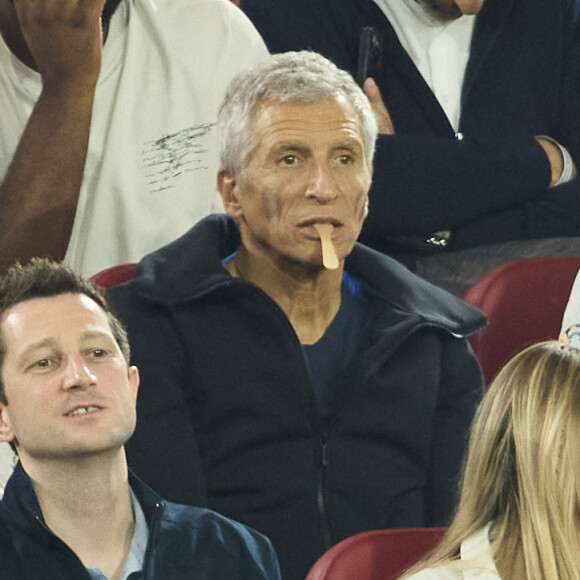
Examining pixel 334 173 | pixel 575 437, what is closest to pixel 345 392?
pixel 334 173

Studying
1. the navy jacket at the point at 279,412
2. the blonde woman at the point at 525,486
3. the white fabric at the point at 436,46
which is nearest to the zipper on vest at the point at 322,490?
the navy jacket at the point at 279,412

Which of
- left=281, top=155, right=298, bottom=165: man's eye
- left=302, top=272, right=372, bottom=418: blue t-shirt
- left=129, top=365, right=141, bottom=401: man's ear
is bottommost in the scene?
left=302, top=272, right=372, bottom=418: blue t-shirt

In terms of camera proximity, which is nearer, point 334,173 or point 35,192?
point 334,173

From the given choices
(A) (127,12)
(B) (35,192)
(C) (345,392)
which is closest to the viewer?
(C) (345,392)

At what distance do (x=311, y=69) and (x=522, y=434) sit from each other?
544 millimetres

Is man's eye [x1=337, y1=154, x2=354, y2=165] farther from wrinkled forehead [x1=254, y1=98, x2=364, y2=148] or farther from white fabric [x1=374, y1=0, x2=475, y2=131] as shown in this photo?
white fabric [x1=374, y1=0, x2=475, y2=131]

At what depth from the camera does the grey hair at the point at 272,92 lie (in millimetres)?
1521

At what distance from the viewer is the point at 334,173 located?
1.51 m

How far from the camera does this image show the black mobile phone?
75.1 inches

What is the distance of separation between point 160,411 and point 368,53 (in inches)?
28.9

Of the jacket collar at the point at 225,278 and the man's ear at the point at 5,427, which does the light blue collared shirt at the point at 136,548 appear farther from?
the jacket collar at the point at 225,278

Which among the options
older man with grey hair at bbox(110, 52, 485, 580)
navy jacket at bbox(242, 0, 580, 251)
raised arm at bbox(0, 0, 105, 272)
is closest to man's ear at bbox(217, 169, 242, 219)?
older man with grey hair at bbox(110, 52, 485, 580)

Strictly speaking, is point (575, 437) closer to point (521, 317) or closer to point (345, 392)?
point (345, 392)

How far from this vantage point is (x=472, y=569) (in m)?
1.16
